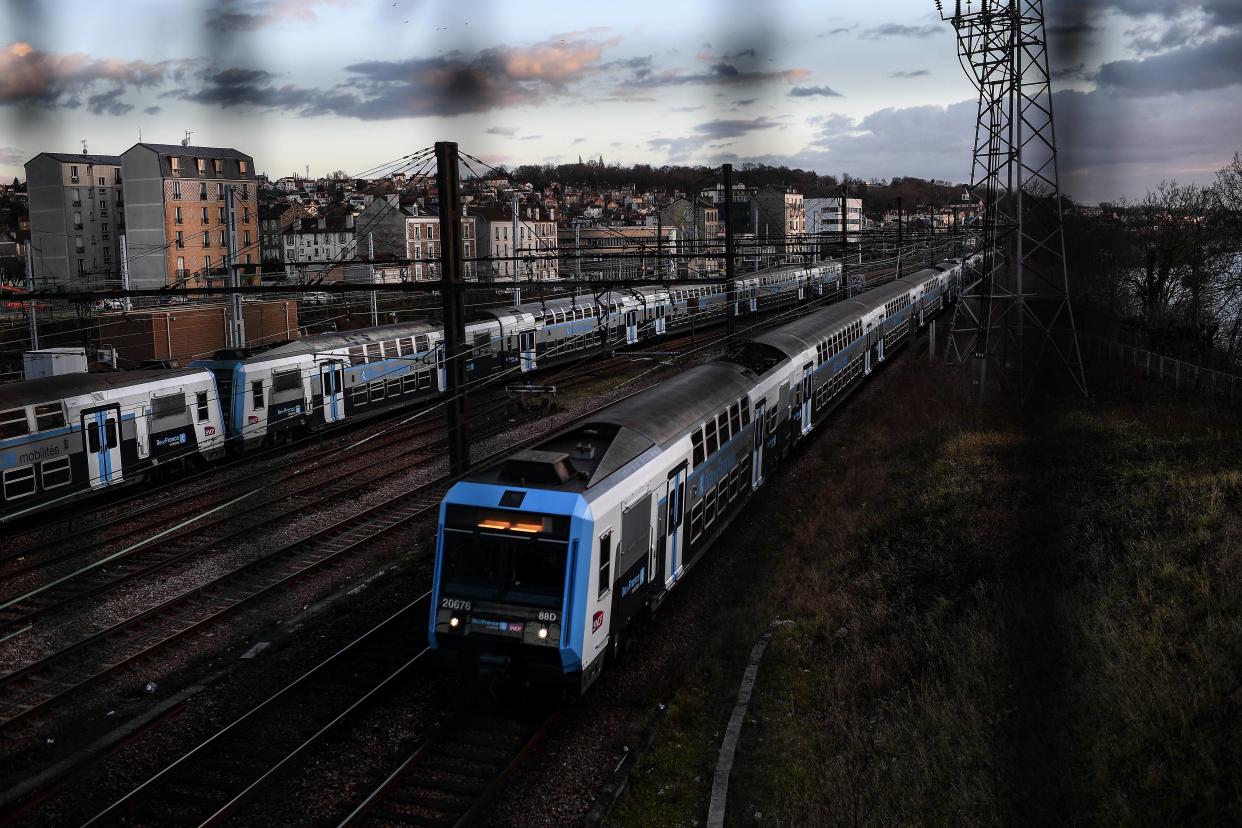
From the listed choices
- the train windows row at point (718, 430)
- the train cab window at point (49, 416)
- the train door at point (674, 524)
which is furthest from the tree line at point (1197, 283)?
the train cab window at point (49, 416)

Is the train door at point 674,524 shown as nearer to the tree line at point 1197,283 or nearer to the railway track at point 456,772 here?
the railway track at point 456,772

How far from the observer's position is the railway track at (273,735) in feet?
28.6

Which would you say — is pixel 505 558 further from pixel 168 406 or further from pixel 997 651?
pixel 168 406

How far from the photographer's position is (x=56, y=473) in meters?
17.7

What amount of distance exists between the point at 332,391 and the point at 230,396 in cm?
320

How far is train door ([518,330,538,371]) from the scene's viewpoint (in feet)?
110

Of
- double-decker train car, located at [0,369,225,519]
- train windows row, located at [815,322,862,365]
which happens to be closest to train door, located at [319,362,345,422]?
double-decker train car, located at [0,369,225,519]

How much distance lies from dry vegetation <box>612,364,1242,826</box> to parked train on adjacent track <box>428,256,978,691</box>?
4.15ft

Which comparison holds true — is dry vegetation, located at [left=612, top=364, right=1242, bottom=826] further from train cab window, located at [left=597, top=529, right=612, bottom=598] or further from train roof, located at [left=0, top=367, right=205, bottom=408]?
train roof, located at [left=0, top=367, right=205, bottom=408]

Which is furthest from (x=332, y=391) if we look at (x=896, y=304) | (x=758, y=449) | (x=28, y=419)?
(x=896, y=304)

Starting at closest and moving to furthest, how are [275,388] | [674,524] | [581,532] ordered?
1. [581,532]
2. [674,524]
3. [275,388]

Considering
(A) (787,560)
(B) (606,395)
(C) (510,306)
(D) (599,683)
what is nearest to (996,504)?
(A) (787,560)

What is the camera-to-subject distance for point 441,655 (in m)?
10.1

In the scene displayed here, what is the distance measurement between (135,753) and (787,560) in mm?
9213
